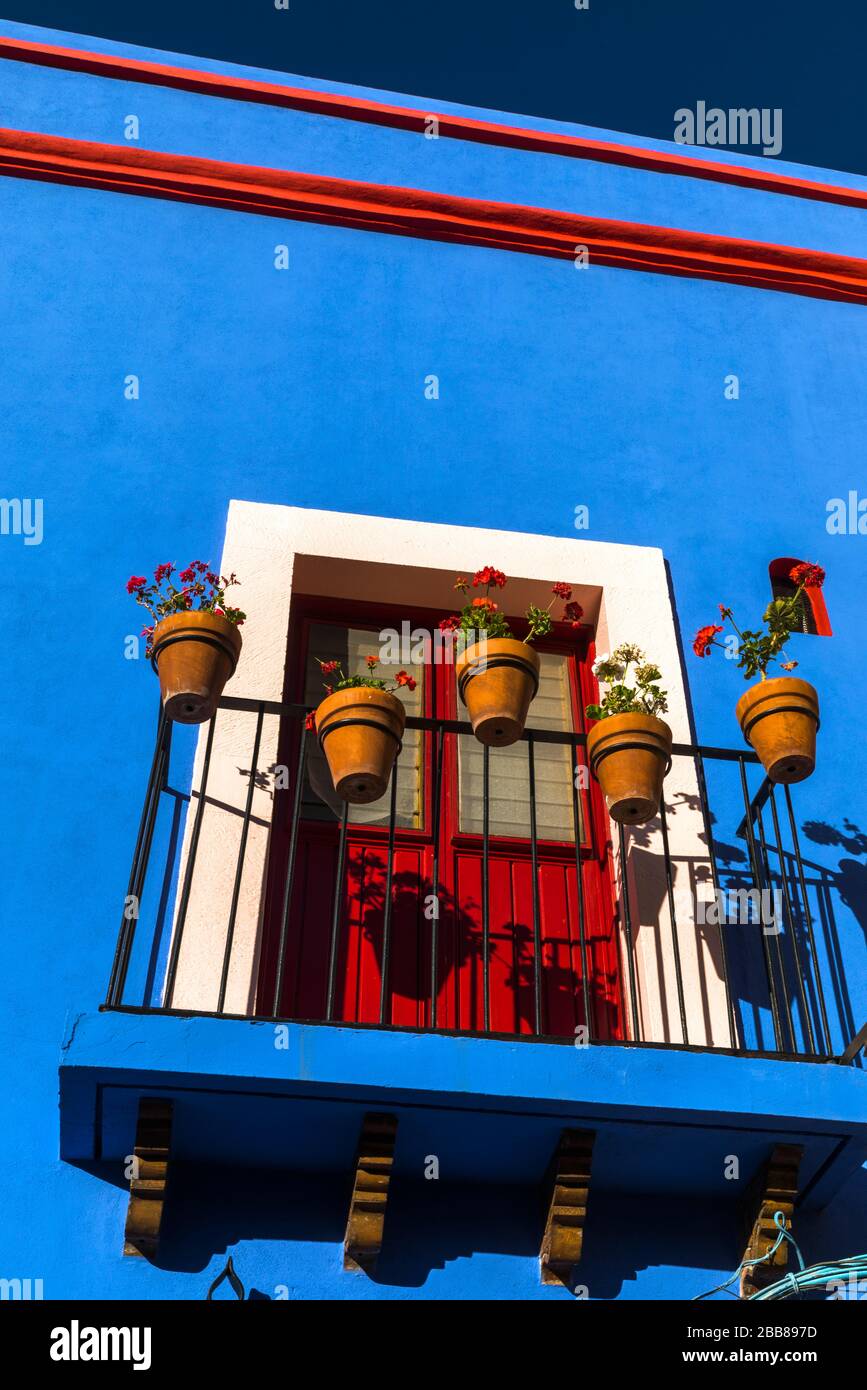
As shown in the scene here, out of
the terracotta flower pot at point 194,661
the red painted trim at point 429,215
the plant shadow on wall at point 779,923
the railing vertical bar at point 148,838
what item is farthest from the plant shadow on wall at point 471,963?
the red painted trim at point 429,215

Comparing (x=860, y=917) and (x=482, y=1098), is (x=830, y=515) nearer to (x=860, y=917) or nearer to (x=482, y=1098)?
(x=860, y=917)

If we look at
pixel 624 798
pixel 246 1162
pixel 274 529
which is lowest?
pixel 246 1162

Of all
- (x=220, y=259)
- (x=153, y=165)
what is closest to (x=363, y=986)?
(x=220, y=259)

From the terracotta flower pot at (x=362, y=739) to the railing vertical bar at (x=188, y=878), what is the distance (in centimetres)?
44

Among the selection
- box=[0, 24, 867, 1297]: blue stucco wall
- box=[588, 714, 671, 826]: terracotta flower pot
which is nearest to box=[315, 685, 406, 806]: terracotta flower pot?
box=[588, 714, 671, 826]: terracotta flower pot

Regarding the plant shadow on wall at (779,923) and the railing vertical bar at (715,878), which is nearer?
the railing vertical bar at (715,878)

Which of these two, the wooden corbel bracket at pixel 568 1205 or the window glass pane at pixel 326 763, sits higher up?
the window glass pane at pixel 326 763

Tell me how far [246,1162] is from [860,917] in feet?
8.01

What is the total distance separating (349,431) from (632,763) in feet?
7.65

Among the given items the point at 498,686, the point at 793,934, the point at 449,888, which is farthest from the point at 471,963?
the point at 793,934

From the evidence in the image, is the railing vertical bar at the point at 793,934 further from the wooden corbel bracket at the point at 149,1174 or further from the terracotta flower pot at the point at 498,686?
the wooden corbel bracket at the point at 149,1174

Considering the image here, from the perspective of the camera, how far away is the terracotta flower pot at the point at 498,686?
5.55 meters

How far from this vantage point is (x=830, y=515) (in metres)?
7.24

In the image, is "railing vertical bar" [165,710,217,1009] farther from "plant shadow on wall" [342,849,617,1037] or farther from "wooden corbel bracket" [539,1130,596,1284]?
"wooden corbel bracket" [539,1130,596,1284]
